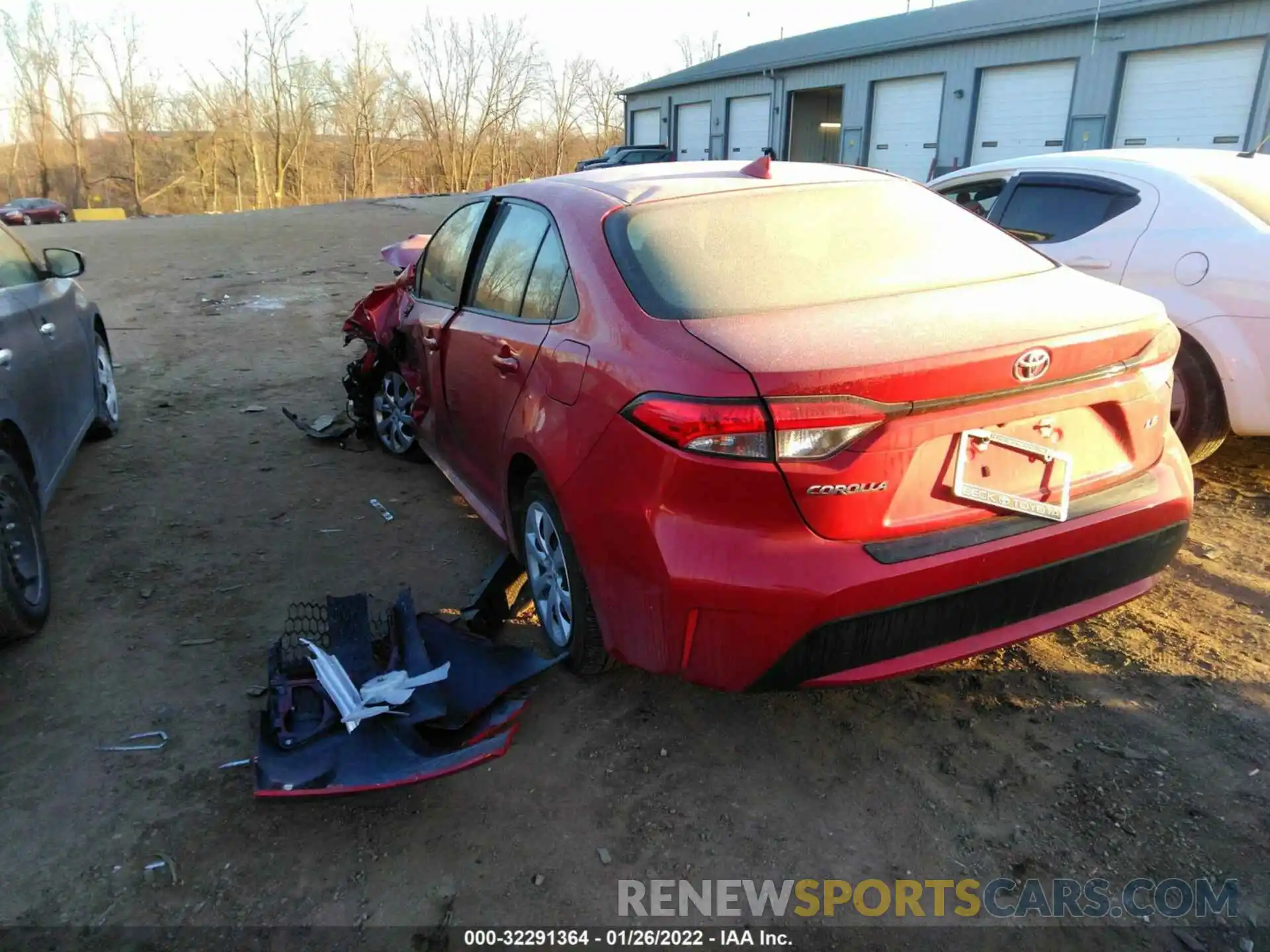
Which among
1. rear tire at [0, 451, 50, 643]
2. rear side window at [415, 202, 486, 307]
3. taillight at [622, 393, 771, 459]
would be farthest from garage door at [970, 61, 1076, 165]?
rear tire at [0, 451, 50, 643]

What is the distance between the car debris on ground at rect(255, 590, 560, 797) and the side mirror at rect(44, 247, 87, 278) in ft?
9.81

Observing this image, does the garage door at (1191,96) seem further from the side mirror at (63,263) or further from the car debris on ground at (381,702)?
the car debris on ground at (381,702)

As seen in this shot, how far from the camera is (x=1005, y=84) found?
1806cm

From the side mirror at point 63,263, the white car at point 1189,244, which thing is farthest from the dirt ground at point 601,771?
the side mirror at point 63,263

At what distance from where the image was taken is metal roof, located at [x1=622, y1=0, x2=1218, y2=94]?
1619cm

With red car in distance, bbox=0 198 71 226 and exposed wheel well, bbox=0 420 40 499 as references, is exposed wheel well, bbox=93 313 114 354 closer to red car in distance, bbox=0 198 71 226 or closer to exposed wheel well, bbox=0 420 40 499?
exposed wheel well, bbox=0 420 40 499

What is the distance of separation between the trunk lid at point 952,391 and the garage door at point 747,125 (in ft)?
81.3

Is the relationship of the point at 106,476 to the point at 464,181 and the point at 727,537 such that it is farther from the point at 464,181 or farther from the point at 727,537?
the point at 464,181

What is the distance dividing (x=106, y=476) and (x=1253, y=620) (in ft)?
19.0

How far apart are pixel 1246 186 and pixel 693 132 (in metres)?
27.1

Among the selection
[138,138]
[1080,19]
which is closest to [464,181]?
[138,138]

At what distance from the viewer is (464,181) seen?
48656 mm

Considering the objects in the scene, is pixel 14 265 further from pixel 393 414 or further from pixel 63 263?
pixel 393 414

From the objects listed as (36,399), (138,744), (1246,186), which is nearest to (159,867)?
(138,744)
